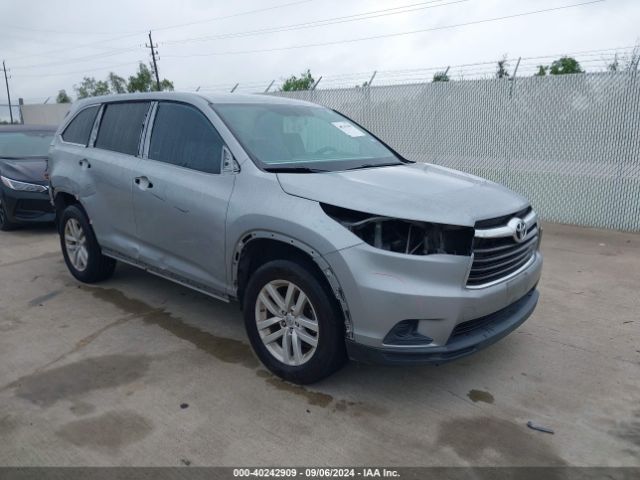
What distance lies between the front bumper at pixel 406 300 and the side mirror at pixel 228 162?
1.04 metres

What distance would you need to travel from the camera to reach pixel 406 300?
109 inches

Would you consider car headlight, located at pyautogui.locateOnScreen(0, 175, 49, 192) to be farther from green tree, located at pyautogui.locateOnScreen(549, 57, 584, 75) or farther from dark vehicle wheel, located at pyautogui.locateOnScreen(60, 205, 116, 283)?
green tree, located at pyautogui.locateOnScreen(549, 57, 584, 75)

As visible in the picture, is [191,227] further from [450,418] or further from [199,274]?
[450,418]

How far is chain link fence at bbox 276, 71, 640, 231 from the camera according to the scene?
7.62 metres

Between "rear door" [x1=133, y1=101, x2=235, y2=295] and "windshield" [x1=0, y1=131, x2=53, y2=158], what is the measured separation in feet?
17.9

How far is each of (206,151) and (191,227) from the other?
21.9 inches

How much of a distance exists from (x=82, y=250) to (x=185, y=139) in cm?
205

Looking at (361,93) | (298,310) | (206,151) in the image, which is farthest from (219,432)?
(361,93)

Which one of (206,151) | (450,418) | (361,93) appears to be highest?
(361,93)

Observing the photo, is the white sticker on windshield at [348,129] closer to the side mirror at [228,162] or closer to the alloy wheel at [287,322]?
the side mirror at [228,162]

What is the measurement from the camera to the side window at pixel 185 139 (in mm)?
3723

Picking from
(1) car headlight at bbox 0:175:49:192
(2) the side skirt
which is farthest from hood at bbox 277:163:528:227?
(1) car headlight at bbox 0:175:49:192

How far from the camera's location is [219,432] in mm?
2871

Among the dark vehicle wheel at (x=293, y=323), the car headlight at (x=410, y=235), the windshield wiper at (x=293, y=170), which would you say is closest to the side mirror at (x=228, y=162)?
the windshield wiper at (x=293, y=170)
